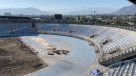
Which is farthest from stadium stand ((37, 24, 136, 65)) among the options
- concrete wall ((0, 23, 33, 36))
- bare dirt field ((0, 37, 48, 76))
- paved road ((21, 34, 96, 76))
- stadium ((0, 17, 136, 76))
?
bare dirt field ((0, 37, 48, 76))

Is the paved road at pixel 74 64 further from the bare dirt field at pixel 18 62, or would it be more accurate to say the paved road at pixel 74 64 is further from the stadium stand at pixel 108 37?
the stadium stand at pixel 108 37

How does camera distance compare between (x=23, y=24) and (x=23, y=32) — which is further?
(x=23, y=24)

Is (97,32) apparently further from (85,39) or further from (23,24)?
(23,24)

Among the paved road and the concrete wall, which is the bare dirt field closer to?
the paved road

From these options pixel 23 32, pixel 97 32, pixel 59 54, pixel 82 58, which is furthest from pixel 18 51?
pixel 23 32

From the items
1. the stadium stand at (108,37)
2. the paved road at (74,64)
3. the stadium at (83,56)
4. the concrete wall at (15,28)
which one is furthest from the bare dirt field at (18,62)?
the concrete wall at (15,28)

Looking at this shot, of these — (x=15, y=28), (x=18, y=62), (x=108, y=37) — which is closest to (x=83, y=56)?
(x=18, y=62)

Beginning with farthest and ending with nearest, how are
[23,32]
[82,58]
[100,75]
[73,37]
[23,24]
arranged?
[23,24], [23,32], [73,37], [82,58], [100,75]

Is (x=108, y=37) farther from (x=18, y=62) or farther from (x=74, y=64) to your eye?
(x=18, y=62)
